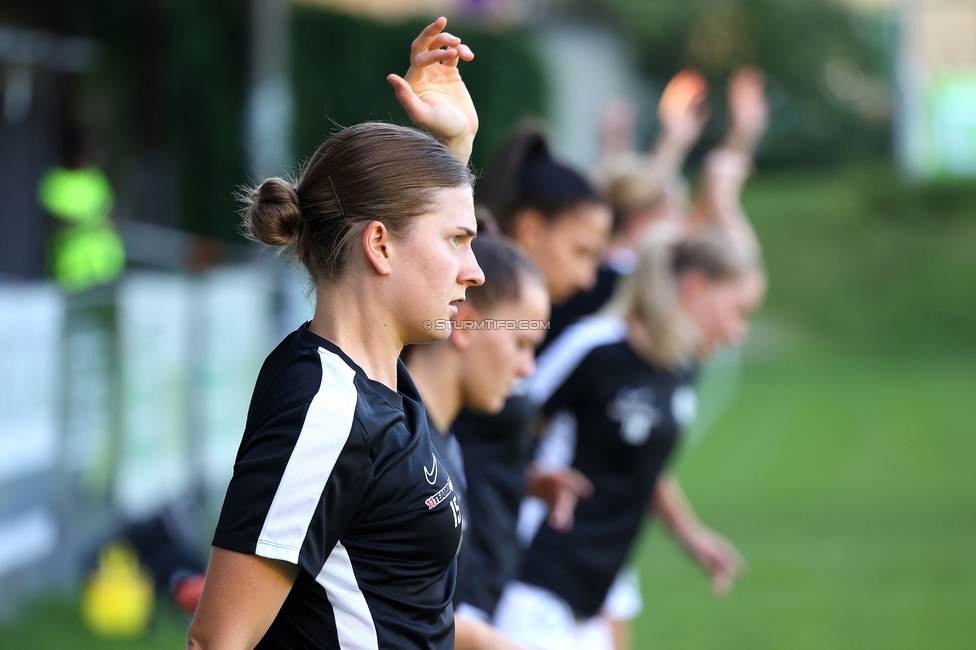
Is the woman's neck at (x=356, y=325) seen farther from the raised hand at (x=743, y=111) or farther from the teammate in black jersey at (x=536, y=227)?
the raised hand at (x=743, y=111)

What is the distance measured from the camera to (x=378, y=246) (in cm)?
177

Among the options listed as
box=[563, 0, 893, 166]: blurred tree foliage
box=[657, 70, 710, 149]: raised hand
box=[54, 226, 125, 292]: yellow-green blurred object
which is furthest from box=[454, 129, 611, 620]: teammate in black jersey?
box=[563, 0, 893, 166]: blurred tree foliage

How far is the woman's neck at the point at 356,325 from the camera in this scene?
178cm

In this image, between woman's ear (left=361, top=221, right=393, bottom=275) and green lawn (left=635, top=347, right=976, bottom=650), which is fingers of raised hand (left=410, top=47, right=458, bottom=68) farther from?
green lawn (left=635, top=347, right=976, bottom=650)

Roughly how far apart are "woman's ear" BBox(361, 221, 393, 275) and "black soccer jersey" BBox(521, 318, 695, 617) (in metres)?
2.40

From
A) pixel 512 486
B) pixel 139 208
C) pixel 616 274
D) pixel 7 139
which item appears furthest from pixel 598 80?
pixel 512 486

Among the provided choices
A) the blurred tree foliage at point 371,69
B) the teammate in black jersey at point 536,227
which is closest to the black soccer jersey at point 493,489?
the teammate in black jersey at point 536,227

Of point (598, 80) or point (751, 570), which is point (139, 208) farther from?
point (598, 80)

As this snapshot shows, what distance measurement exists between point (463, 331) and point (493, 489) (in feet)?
1.82

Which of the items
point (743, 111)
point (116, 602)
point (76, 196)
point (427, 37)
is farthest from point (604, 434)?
point (76, 196)

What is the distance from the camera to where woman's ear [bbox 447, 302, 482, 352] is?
2.78m

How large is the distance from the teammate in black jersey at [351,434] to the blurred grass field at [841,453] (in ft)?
12.9

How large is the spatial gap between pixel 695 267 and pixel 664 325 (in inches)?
13.0

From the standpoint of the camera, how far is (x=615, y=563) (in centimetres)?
423
